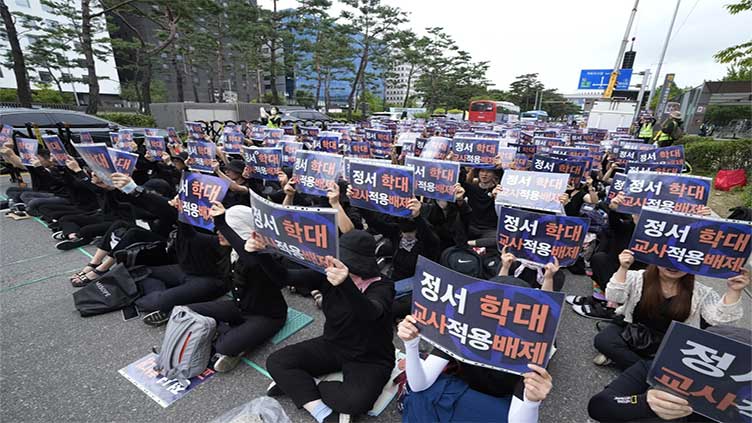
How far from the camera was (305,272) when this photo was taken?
2.77 m

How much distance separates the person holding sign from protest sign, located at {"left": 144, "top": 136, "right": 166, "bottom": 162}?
8.23 metres

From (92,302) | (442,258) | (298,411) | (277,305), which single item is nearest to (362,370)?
(298,411)

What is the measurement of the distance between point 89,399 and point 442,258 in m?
3.34

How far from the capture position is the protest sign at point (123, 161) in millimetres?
4185

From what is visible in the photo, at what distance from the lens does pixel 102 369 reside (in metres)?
2.89

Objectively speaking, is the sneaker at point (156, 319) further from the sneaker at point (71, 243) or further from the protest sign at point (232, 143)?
the protest sign at point (232, 143)

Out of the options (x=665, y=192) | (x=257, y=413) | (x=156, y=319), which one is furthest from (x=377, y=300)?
(x=665, y=192)

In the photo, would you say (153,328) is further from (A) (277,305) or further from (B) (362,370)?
(B) (362,370)

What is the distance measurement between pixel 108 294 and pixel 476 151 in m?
6.27

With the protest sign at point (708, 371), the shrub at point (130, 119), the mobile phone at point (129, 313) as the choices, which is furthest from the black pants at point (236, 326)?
the shrub at point (130, 119)

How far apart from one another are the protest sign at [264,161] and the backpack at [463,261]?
12.0 feet

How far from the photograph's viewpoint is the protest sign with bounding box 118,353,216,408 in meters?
2.64

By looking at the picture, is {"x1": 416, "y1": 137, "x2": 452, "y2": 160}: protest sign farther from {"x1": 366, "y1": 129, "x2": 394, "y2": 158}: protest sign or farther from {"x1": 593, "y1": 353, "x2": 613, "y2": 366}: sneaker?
{"x1": 593, "y1": 353, "x2": 613, "y2": 366}: sneaker

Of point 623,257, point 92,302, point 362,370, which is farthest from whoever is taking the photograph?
point 92,302
